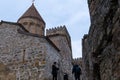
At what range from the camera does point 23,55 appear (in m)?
12.3

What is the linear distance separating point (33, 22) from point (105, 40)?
2387cm

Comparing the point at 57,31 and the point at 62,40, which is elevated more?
the point at 57,31

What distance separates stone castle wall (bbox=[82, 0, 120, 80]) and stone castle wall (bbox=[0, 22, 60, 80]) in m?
8.31

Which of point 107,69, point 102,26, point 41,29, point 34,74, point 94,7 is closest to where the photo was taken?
point 107,69

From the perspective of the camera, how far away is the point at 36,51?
12.1 metres

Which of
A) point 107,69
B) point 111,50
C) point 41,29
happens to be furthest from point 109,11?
point 41,29

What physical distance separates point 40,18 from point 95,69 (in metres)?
24.5

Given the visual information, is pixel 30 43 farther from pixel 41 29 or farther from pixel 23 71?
pixel 41 29

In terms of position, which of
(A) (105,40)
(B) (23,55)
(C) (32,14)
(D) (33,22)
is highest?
(C) (32,14)

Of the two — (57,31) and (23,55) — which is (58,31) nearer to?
(57,31)

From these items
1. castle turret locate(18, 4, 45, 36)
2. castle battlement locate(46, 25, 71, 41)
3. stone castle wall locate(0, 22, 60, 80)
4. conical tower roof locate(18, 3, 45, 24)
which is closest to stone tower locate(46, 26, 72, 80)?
castle battlement locate(46, 25, 71, 41)

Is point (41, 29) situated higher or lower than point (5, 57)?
higher

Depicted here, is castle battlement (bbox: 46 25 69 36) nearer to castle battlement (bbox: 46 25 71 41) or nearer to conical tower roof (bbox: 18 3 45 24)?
castle battlement (bbox: 46 25 71 41)

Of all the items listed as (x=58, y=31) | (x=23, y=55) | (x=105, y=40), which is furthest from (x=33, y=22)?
(x=105, y=40)
